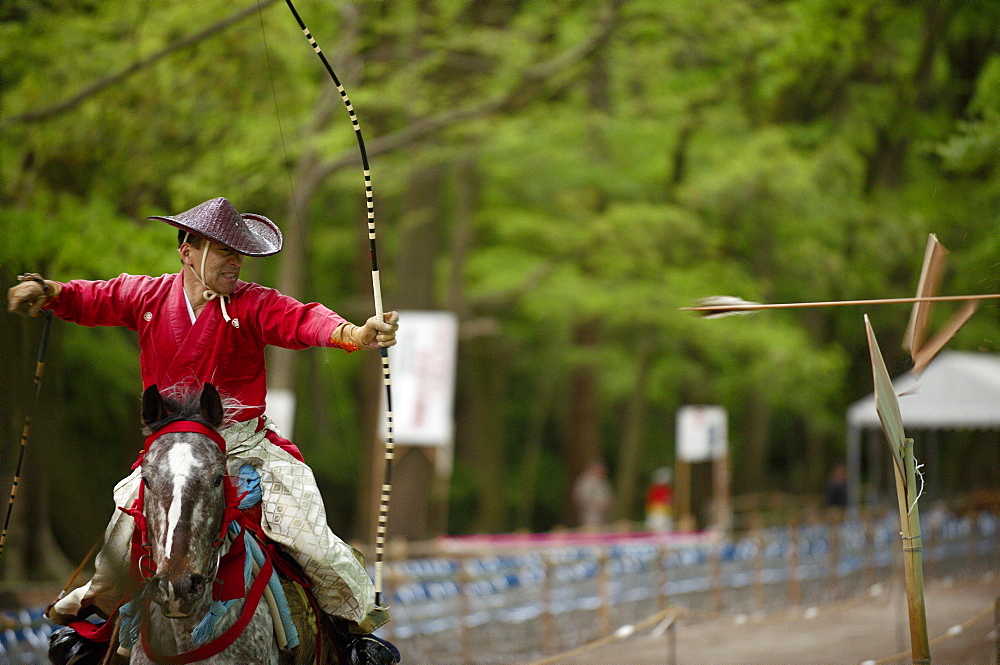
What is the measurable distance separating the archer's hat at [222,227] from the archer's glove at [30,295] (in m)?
0.43

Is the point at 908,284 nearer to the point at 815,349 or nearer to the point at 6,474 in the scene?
the point at 815,349

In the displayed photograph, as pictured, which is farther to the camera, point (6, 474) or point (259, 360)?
point (6, 474)

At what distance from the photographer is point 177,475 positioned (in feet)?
10.0

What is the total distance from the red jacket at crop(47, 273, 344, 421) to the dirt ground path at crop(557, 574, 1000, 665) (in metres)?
4.01

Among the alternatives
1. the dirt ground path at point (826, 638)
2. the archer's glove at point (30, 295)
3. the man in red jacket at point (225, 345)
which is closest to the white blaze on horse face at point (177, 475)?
the man in red jacket at point (225, 345)

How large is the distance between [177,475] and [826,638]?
7415 mm

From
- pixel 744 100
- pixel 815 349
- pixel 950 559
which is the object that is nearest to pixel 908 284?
pixel 815 349

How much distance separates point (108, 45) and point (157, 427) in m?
7.46

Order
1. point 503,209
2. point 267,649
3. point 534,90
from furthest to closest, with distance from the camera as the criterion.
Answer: point 503,209 < point 534,90 < point 267,649

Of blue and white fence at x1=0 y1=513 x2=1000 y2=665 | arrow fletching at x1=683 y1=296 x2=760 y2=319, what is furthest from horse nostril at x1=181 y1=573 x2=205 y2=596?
blue and white fence at x1=0 y1=513 x2=1000 y2=665

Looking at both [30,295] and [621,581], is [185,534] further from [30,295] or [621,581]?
[621,581]

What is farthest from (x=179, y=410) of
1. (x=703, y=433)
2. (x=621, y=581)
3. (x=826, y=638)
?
(x=703, y=433)

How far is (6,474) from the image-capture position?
354 inches

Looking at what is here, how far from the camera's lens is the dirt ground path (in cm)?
743
